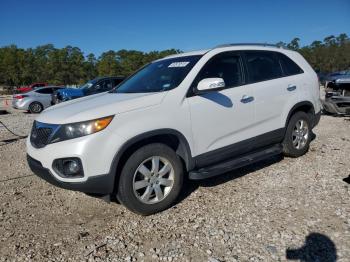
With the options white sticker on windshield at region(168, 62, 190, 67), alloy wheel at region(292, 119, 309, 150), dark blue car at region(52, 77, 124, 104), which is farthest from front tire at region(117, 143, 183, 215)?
dark blue car at region(52, 77, 124, 104)

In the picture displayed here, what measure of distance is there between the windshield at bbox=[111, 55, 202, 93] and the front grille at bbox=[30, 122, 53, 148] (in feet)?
4.11

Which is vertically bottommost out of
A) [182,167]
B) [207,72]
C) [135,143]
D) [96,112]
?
[182,167]

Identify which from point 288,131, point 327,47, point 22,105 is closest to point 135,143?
point 288,131

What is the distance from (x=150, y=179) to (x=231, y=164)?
117cm

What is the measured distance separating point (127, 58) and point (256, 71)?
6462cm

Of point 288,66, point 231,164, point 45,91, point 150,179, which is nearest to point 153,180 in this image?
point 150,179

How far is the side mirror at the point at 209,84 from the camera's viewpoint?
4.04m

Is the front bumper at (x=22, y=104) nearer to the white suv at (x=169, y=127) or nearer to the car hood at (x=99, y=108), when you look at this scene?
the white suv at (x=169, y=127)

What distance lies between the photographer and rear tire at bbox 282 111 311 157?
18.1 feet

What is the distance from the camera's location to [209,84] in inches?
160

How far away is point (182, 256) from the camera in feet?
10.2

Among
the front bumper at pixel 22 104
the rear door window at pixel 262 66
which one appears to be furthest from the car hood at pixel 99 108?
the front bumper at pixel 22 104

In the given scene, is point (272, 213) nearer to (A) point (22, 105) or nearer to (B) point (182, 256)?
(B) point (182, 256)

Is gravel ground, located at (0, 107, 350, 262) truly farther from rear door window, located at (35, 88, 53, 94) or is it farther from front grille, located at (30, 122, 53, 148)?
rear door window, located at (35, 88, 53, 94)
